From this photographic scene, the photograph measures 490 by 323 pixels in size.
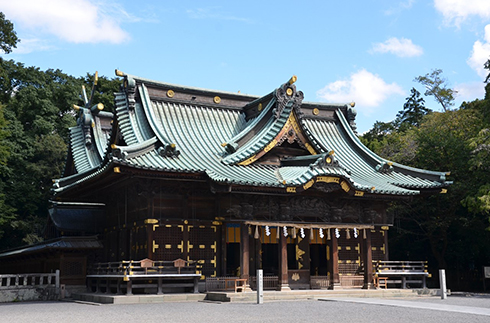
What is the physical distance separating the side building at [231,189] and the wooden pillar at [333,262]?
5cm

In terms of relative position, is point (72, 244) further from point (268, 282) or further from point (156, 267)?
point (268, 282)

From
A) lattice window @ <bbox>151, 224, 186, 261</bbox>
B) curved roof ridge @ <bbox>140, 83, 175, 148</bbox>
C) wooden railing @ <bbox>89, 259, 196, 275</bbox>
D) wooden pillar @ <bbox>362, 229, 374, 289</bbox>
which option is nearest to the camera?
wooden railing @ <bbox>89, 259, 196, 275</bbox>

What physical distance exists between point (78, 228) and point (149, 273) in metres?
9.21

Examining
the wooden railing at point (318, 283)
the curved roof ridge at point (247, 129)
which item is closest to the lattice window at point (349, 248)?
the wooden railing at point (318, 283)

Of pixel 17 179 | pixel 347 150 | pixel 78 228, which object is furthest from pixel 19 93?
pixel 347 150

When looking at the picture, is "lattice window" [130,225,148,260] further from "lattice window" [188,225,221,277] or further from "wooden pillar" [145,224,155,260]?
"lattice window" [188,225,221,277]

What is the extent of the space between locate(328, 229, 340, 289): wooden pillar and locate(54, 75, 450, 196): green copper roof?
267 centimetres

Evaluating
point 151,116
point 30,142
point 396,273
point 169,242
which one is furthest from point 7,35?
point 396,273

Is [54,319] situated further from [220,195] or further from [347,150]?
[347,150]

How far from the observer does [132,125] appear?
27703 mm

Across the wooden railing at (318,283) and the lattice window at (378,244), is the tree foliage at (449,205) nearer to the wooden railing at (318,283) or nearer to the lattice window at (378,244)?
the lattice window at (378,244)

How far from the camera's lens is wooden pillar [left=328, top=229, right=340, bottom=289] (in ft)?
86.0

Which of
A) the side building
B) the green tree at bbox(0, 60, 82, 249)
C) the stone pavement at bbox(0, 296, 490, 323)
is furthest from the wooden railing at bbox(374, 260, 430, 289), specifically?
the green tree at bbox(0, 60, 82, 249)

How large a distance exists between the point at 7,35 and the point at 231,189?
2816cm
